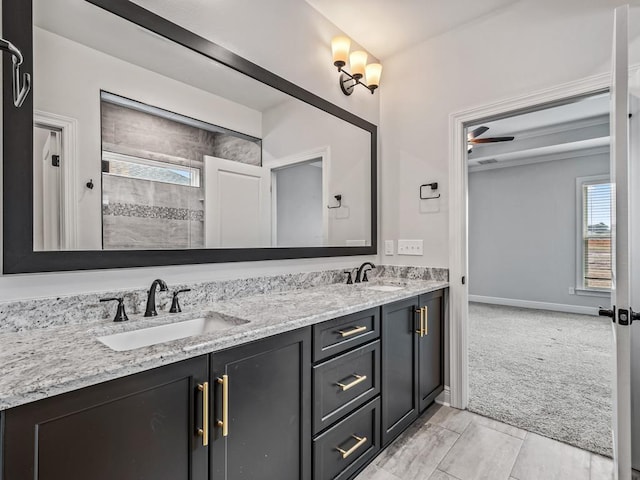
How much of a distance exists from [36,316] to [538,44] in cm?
302

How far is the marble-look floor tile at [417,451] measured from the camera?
1.74 m

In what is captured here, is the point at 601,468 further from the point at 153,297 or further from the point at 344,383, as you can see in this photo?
the point at 153,297

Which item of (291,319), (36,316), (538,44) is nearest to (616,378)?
(291,319)

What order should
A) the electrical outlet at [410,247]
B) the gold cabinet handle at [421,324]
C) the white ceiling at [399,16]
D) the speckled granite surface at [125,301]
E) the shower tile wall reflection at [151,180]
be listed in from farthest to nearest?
the electrical outlet at [410,247] < the white ceiling at [399,16] < the gold cabinet handle at [421,324] < the shower tile wall reflection at [151,180] < the speckled granite surface at [125,301]

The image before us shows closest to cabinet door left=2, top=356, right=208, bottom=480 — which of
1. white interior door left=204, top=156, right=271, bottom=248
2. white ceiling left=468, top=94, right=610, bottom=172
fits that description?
white interior door left=204, top=156, right=271, bottom=248

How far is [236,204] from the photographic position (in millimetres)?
1826

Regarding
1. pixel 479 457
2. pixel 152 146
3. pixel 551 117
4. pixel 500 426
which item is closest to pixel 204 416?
pixel 152 146

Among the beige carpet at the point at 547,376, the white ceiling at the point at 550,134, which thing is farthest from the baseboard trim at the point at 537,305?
the white ceiling at the point at 550,134

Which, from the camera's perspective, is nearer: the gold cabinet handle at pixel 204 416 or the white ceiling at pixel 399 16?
the gold cabinet handle at pixel 204 416

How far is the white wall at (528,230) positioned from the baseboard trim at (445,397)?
4.12 m

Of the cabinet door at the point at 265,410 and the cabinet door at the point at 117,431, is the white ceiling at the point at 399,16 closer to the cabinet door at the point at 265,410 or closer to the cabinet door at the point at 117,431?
the cabinet door at the point at 265,410

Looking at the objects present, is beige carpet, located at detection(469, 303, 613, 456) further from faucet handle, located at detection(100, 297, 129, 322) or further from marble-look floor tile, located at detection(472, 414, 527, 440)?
faucet handle, located at detection(100, 297, 129, 322)

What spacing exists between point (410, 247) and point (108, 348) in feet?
7.24

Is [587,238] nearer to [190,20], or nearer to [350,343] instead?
[350,343]
